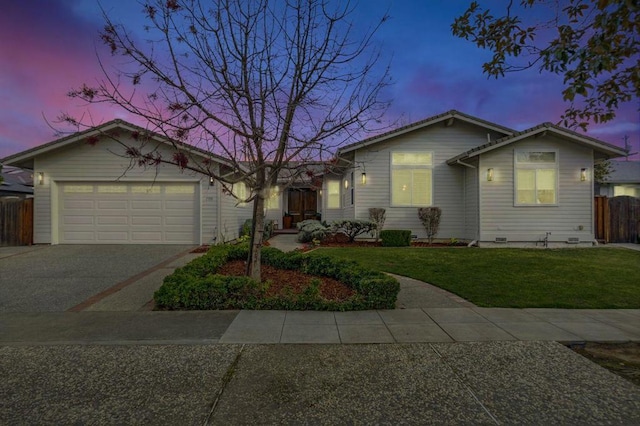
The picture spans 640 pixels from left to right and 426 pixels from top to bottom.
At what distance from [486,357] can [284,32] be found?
5591mm

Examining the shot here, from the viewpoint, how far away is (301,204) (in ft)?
68.9

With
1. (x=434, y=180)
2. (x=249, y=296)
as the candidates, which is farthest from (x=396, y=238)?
(x=249, y=296)

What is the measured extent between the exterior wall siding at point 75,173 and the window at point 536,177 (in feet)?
37.5

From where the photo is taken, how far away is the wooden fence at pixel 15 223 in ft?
41.3

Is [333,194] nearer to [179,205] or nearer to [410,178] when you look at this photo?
[410,178]

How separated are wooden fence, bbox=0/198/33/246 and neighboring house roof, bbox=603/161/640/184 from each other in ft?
104

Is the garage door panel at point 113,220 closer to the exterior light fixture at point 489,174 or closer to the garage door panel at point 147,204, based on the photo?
the garage door panel at point 147,204

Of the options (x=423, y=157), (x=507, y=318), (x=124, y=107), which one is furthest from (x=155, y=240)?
(x=507, y=318)

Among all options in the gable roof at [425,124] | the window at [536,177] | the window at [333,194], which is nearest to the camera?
the window at [536,177]

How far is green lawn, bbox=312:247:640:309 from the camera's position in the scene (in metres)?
6.11

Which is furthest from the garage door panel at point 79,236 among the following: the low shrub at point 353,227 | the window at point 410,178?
the window at point 410,178

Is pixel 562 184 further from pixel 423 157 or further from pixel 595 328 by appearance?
pixel 595 328

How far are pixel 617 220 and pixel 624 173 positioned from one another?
1570 cm

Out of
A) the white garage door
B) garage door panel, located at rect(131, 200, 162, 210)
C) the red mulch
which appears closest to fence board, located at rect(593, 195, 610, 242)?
the red mulch
